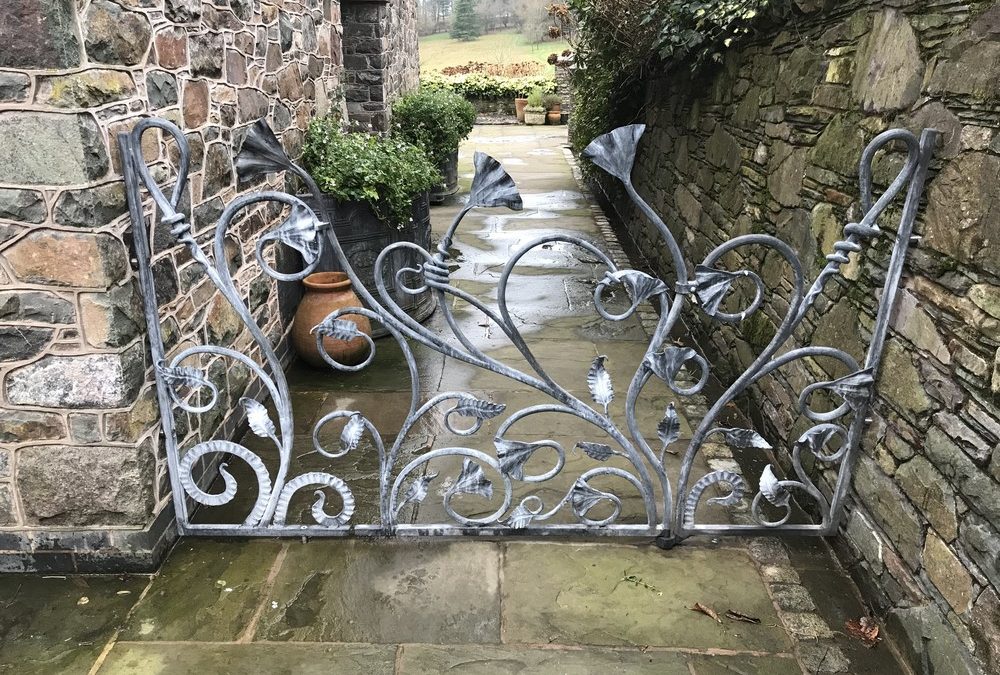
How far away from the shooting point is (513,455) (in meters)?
2.25

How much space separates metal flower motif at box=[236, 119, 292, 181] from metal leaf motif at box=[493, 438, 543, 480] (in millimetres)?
1107

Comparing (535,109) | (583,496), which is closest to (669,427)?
(583,496)

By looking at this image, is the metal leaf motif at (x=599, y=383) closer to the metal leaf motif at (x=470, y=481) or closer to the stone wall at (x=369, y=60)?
the metal leaf motif at (x=470, y=481)

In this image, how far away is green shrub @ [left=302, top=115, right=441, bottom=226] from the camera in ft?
13.9

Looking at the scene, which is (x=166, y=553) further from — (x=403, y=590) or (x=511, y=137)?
(x=511, y=137)

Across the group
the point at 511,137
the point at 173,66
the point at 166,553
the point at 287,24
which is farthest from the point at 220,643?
the point at 511,137

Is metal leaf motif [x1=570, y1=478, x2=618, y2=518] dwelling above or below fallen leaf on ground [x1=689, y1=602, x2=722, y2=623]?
above

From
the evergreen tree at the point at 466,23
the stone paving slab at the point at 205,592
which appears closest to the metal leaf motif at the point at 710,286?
the stone paving slab at the point at 205,592

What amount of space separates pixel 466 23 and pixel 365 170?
110 ft

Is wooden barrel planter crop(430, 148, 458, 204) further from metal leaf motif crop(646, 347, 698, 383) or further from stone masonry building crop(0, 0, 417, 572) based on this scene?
metal leaf motif crop(646, 347, 698, 383)

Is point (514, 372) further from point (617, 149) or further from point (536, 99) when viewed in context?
point (536, 99)

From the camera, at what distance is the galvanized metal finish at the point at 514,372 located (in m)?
1.99

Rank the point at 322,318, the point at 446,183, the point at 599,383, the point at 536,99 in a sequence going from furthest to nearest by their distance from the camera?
1. the point at 536,99
2. the point at 446,183
3. the point at 322,318
4. the point at 599,383

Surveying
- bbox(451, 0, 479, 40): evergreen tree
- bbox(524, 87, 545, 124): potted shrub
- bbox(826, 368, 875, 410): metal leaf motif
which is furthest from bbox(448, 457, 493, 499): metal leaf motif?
bbox(451, 0, 479, 40): evergreen tree
